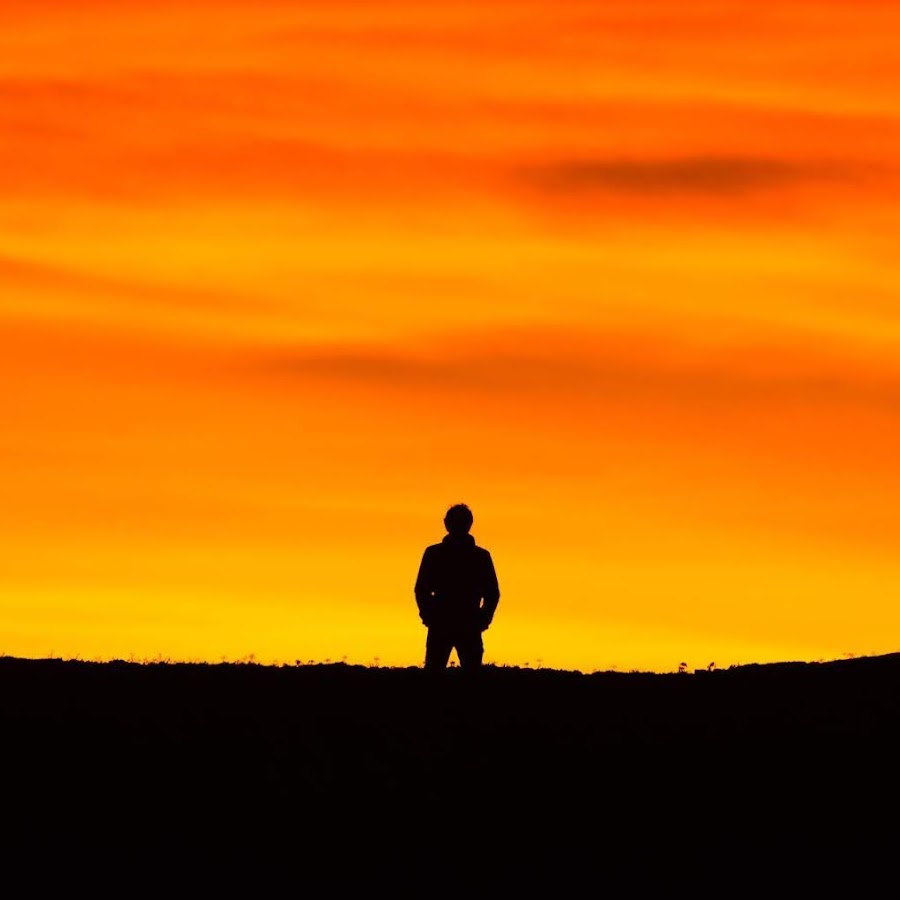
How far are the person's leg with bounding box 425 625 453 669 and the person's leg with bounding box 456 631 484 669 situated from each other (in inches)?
5.7

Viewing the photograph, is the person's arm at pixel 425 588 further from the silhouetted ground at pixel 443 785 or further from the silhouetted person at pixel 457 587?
the silhouetted ground at pixel 443 785

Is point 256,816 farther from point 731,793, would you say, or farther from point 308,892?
point 731,793

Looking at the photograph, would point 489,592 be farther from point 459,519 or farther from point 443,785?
point 443,785

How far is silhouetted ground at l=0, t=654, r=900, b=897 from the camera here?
2402 cm

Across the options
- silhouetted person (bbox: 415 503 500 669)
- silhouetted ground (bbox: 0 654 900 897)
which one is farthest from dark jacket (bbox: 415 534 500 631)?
silhouetted ground (bbox: 0 654 900 897)

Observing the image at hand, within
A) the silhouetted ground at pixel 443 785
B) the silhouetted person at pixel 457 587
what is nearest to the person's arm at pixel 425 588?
the silhouetted person at pixel 457 587

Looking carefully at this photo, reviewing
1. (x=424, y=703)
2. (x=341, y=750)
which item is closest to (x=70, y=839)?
(x=341, y=750)

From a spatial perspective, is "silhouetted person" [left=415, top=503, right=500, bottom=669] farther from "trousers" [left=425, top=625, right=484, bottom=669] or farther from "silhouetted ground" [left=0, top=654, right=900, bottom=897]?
"silhouetted ground" [left=0, top=654, right=900, bottom=897]

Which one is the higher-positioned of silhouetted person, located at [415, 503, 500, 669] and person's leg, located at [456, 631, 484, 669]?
silhouetted person, located at [415, 503, 500, 669]

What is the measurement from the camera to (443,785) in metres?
27.0

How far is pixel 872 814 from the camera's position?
26.7 metres

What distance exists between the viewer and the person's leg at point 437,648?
1235 inches

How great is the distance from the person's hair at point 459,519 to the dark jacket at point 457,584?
0.11m

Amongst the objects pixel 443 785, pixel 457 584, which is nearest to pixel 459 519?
pixel 457 584
